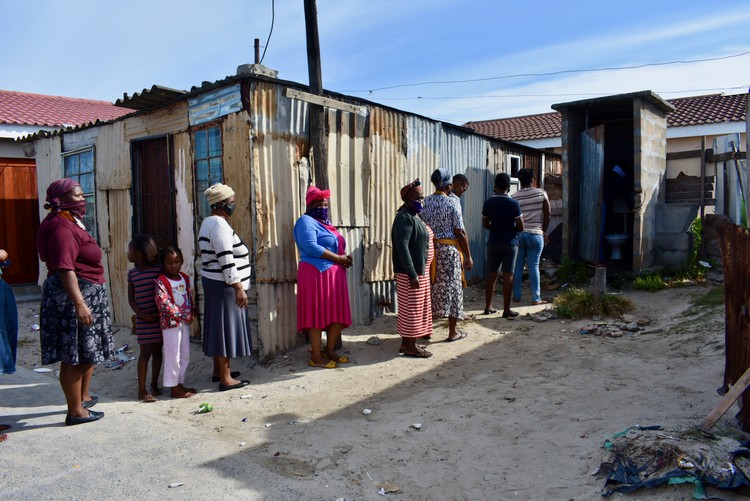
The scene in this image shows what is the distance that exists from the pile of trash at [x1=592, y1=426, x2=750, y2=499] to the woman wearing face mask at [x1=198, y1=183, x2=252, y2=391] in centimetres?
322

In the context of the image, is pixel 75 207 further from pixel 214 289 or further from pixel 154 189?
pixel 154 189

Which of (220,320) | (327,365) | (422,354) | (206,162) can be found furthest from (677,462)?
(206,162)

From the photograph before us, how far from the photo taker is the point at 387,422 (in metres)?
4.11

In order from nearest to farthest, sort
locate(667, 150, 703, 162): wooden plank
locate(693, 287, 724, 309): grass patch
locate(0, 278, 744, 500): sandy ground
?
locate(0, 278, 744, 500): sandy ground → locate(693, 287, 724, 309): grass patch → locate(667, 150, 703, 162): wooden plank

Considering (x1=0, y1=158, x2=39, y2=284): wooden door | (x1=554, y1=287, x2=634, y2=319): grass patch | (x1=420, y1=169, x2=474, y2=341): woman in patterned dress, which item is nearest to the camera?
(x1=420, y1=169, x2=474, y2=341): woman in patterned dress

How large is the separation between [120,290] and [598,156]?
25.5 ft

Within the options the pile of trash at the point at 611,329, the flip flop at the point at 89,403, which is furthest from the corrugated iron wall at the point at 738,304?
the flip flop at the point at 89,403

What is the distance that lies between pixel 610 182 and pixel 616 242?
1.61 m

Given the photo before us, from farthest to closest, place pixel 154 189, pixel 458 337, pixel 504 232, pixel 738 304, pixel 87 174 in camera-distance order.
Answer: pixel 87 174
pixel 504 232
pixel 154 189
pixel 458 337
pixel 738 304

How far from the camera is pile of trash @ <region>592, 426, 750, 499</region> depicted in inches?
104

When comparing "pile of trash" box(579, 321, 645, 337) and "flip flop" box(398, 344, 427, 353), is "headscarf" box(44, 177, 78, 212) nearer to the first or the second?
"flip flop" box(398, 344, 427, 353)

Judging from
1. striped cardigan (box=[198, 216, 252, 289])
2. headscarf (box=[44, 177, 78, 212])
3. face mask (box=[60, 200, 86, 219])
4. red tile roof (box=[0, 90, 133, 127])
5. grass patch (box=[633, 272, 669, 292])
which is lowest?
grass patch (box=[633, 272, 669, 292])

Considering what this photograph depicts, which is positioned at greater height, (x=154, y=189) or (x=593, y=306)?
(x=154, y=189)

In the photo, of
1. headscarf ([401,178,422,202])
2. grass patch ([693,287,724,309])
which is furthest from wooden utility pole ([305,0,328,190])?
grass patch ([693,287,724,309])
